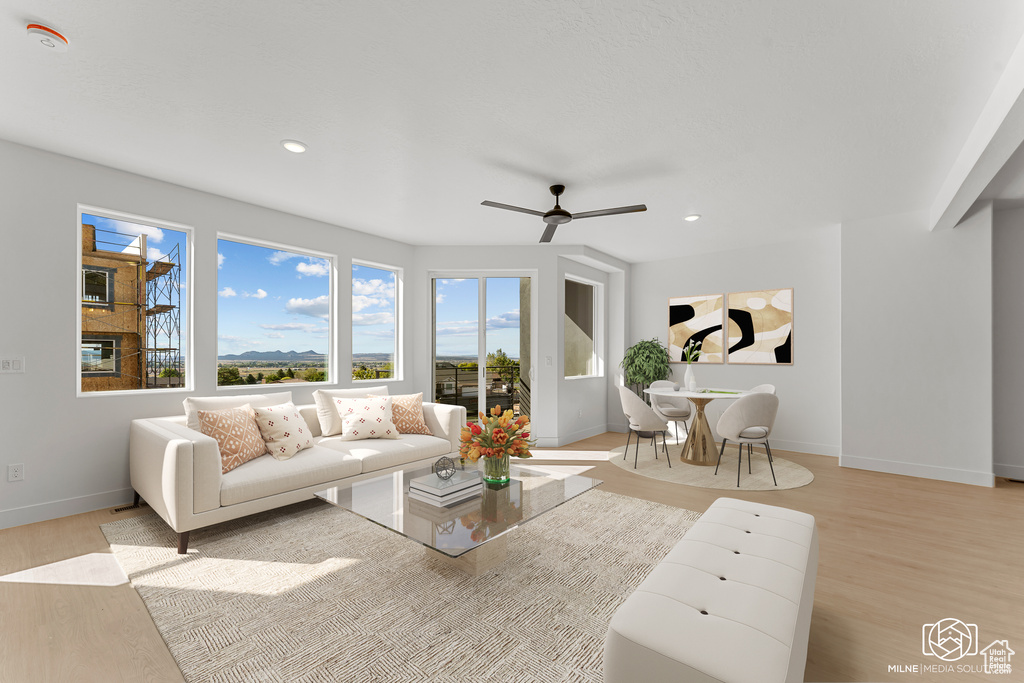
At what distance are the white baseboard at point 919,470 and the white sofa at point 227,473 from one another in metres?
4.30

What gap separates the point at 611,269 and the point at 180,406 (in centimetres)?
531

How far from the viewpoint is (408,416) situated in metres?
4.27

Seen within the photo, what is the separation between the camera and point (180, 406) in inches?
145

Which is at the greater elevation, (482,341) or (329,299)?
(329,299)

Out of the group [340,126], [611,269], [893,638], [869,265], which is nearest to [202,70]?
[340,126]

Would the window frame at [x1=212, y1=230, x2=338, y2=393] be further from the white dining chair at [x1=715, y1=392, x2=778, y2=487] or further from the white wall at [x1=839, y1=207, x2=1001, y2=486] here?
the white wall at [x1=839, y1=207, x2=1001, y2=486]

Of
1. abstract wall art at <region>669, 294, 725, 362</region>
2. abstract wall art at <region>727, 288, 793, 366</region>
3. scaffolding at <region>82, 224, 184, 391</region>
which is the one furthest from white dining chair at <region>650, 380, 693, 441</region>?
scaffolding at <region>82, 224, 184, 391</region>

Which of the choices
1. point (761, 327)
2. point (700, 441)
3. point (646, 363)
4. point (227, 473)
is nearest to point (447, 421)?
point (227, 473)

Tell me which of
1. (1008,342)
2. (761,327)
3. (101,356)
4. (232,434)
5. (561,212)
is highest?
(561,212)

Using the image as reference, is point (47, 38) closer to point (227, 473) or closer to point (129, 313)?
point (129, 313)

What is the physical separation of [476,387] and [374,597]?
3639 millimetres

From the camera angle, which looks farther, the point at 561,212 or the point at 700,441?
the point at 700,441

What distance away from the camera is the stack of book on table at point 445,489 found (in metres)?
2.41

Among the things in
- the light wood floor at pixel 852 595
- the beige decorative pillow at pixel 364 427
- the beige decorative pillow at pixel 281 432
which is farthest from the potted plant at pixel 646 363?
the beige decorative pillow at pixel 281 432
